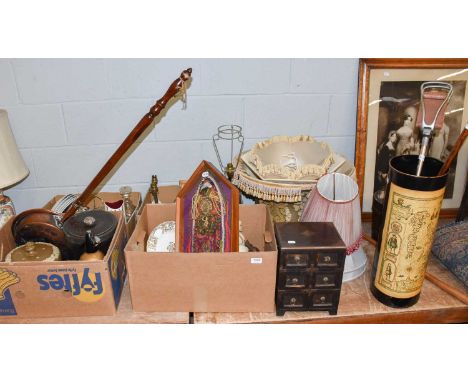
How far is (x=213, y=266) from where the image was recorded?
101cm

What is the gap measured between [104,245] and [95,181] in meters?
0.18

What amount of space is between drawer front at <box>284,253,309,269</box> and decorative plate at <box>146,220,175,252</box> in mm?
311

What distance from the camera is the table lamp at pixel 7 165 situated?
47.2 inches

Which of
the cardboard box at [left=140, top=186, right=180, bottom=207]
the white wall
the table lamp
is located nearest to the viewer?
the table lamp

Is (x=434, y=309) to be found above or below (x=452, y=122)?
below

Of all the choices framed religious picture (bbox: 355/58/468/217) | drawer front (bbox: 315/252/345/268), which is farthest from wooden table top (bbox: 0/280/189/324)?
framed religious picture (bbox: 355/58/468/217)

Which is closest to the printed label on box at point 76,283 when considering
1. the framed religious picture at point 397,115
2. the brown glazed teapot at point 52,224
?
the brown glazed teapot at point 52,224

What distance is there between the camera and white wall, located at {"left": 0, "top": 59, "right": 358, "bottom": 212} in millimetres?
1317

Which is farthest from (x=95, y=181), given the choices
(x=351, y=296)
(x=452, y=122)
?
(x=452, y=122)

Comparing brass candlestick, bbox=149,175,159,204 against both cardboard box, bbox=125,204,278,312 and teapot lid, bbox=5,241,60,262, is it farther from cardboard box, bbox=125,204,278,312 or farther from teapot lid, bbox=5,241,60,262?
teapot lid, bbox=5,241,60,262

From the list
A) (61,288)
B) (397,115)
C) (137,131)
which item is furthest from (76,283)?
(397,115)

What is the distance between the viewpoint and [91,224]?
1.12 metres

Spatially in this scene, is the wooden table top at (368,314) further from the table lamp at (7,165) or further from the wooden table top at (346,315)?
the table lamp at (7,165)
